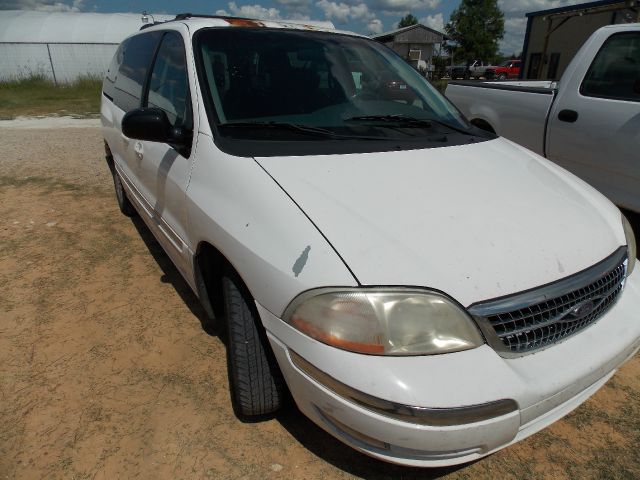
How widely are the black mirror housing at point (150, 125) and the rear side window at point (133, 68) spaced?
3.36ft

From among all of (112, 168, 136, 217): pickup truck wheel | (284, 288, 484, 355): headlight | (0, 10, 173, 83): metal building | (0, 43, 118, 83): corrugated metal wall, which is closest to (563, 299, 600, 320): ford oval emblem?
(284, 288, 484, 355): headlight

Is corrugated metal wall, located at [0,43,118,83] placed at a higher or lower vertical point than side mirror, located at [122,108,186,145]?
lower

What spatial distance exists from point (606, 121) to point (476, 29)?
163 feet

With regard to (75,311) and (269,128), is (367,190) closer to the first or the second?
(269,128)

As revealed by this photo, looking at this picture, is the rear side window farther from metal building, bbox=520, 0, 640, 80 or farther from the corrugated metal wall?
the corrugated metal wall

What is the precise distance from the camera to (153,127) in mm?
2154

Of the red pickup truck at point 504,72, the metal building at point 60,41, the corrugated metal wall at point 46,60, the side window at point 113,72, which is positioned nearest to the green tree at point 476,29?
the red pickup truck at point 504,72

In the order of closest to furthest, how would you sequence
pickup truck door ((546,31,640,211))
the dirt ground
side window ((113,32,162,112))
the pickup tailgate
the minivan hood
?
1. the minivan hood
2. the dirt ground
3. side window ((113,32,162,112))
4. pickup truck door ((546,31,640,211))
5. the pickup tailgate

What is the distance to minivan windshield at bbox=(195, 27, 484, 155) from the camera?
216cm

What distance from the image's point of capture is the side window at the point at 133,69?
10.3 ft

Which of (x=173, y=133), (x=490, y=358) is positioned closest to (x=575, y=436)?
(x=490, y=358)

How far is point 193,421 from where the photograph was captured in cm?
203

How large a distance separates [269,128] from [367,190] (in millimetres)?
636

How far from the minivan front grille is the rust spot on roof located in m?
2.10
